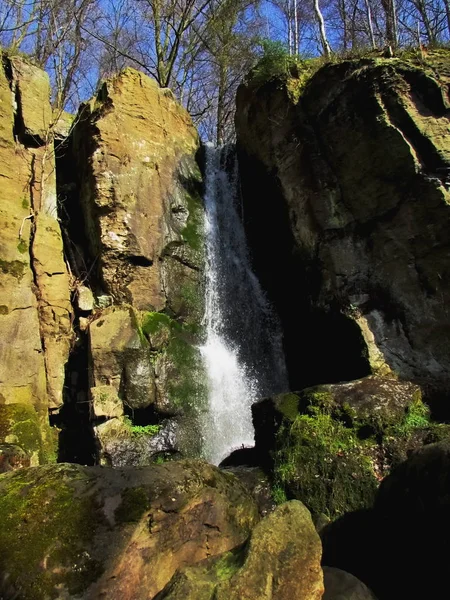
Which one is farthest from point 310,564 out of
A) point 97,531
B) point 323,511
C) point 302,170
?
point 302,170

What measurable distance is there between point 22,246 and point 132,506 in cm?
650

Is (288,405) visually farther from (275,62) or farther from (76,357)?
(275,62)

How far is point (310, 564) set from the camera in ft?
8.73

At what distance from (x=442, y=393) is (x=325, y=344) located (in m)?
2.54

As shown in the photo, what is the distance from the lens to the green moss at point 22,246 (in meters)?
8.32

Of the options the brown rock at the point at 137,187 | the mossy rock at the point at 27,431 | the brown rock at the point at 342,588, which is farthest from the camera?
the brown rock at the point at 137,187

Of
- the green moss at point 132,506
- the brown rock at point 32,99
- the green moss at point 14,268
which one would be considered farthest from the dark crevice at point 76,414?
the green moss at point 132,506

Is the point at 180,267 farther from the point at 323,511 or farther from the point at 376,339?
the point at 323,511

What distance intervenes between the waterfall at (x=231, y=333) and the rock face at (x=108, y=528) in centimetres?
446

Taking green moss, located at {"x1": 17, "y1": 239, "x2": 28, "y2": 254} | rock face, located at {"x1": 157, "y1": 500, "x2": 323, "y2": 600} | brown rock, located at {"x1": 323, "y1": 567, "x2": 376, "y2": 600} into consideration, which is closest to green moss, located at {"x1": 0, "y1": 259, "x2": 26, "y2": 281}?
green moss, located at {"x1": 17, "y1": 239, "x2": 28, "y2": 254}

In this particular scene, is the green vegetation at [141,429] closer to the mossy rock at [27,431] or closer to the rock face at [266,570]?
the mossy rock at [27,431]

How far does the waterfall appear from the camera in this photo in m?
8.34

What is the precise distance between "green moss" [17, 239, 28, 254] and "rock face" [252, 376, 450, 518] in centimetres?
514

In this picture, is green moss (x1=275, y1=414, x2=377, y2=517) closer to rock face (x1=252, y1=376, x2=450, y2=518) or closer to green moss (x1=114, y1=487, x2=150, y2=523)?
rock face (x1=252, y1=376, x2=450, y2=518)
